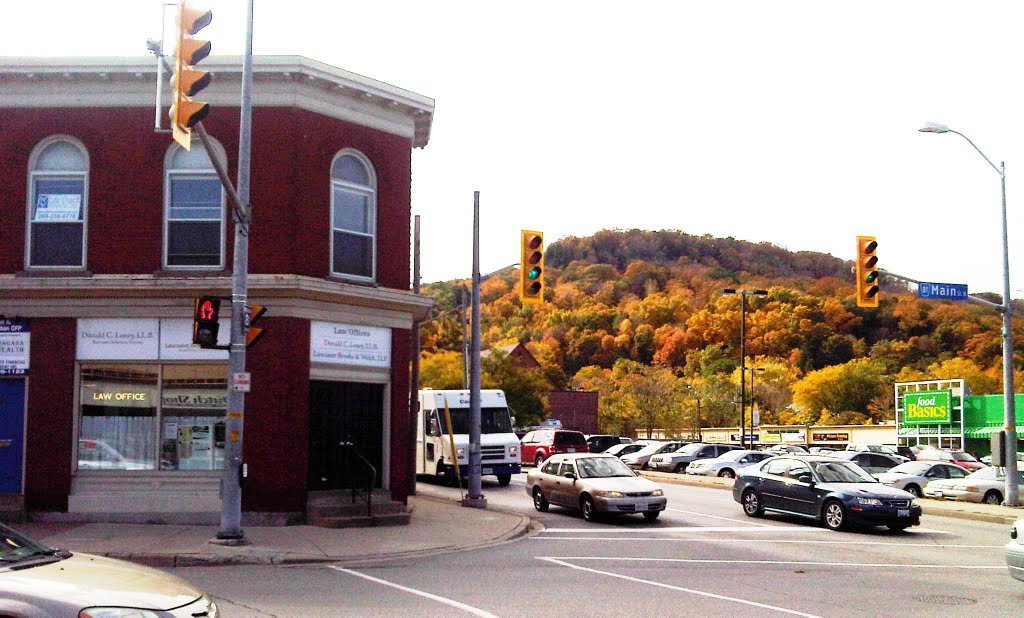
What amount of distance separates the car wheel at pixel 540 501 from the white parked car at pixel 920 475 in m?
12.7

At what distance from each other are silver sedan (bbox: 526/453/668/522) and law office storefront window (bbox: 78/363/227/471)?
7842 mm

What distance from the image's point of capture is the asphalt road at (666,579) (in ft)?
37.1

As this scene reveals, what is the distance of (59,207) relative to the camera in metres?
19.8

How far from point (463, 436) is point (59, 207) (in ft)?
50.0

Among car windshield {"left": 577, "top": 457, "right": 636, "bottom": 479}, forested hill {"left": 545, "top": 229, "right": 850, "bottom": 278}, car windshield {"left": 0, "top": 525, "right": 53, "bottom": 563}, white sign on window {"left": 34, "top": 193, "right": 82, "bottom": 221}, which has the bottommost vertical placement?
car windshield {"left": 577, "top": 457, "right": 636, "bottom": 479}

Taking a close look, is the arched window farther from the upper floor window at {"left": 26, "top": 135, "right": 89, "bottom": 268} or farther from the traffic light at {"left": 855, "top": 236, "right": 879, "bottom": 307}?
the traffic light at {"left": 855, "top": 236, "right": 879, "bottom": 307}

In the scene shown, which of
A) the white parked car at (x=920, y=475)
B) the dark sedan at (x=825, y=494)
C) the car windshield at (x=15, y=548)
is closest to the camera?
the car windshield at (x=15, y=548)

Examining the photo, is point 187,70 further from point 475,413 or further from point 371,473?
point 475,413

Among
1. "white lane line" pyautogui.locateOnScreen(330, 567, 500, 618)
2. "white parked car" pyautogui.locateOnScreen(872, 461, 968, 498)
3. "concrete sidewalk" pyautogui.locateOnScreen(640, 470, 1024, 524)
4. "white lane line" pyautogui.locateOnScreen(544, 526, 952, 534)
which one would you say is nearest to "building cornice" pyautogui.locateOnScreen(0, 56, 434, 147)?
"white lane line" pyautogui.locateOnScreen(544, 526, 952, 534)

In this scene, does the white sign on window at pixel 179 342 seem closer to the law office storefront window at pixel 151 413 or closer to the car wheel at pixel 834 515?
the law office storefront window at pixel 151 413

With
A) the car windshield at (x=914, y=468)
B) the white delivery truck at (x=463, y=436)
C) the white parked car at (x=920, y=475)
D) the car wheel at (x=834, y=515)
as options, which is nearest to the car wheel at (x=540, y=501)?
the car wheel at (x=834, y=515)

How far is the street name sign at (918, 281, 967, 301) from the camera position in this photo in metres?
24.8

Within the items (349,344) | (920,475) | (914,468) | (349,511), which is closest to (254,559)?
(349,511)

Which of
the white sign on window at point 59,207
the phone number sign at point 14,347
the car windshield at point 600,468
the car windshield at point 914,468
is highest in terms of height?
the white sign on window at point 59,207
